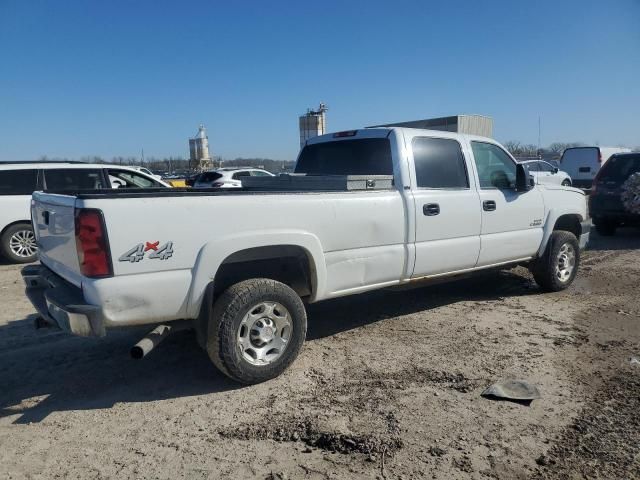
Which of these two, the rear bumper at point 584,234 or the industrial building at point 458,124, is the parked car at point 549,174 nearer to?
the industrial building at point 458,124

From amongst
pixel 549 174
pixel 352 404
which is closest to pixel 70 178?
pixel 352 404

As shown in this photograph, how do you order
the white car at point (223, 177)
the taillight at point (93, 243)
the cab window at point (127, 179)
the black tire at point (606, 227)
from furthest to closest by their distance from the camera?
the white car at point (223, 177) < the black tire at point (606, 227) < the cab window at point (127, 179) < the taillight at point (93, 243)

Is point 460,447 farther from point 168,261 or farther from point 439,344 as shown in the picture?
point 168,261

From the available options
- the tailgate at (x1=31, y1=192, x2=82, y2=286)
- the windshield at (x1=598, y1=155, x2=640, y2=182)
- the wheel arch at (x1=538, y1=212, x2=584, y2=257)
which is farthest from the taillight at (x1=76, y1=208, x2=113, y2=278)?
the windshield at (x1=598, y1=155, x2=640, y2=182)

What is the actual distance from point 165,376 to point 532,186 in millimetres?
4435

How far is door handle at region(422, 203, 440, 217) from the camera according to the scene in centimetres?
482

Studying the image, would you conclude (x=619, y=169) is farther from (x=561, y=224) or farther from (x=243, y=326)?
(x=243, y=326)

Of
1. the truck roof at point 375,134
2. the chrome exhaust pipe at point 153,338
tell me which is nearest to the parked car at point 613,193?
the truck roof at point 375,134

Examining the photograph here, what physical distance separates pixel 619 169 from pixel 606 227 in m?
1.30

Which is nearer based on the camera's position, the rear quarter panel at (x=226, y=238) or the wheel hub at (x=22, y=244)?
the rear quarter panel at (x=226, y=238)

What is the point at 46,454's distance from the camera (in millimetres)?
3012

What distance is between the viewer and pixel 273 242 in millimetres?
3793

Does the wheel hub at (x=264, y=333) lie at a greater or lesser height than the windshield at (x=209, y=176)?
lesser

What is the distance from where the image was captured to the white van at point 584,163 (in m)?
20.8
